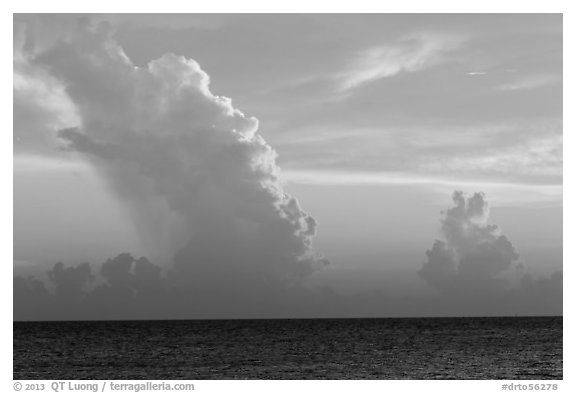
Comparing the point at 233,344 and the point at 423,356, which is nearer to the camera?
the point at 423,356
